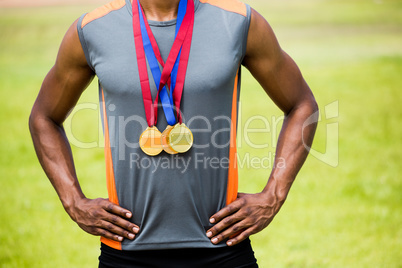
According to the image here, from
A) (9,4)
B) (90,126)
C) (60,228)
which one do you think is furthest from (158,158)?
(9,4)

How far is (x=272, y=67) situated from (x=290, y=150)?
384 millimetres

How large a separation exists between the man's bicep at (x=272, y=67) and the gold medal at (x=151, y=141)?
1.56 feet

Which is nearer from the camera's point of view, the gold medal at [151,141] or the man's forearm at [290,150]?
the gold medal at [151,141]

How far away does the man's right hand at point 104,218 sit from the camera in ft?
7.19

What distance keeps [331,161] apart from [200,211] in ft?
21.0

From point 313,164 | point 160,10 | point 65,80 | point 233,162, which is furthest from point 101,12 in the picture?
point 313,164

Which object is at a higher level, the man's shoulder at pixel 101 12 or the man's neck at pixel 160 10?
the man's shoulder at pixel 101 12

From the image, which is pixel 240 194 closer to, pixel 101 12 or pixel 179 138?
pixel 179 138

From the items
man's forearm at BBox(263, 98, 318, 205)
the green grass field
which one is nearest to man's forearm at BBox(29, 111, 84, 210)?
man's forearm at BBox(263, 98, 318, 205)

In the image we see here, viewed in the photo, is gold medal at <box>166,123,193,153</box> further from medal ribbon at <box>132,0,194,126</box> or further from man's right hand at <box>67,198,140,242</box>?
man's right hand at <box>67,198,140,242</box>

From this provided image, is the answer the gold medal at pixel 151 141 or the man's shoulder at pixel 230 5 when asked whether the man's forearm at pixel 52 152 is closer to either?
the gold medal at pixel 151 141

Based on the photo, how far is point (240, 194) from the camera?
234 centimetres

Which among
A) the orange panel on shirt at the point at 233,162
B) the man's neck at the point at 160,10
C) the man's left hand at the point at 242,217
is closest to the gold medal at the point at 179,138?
the orange panel on shirt at the point at 233,162

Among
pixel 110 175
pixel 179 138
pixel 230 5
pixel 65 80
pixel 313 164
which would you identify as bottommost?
pixel 313 164
